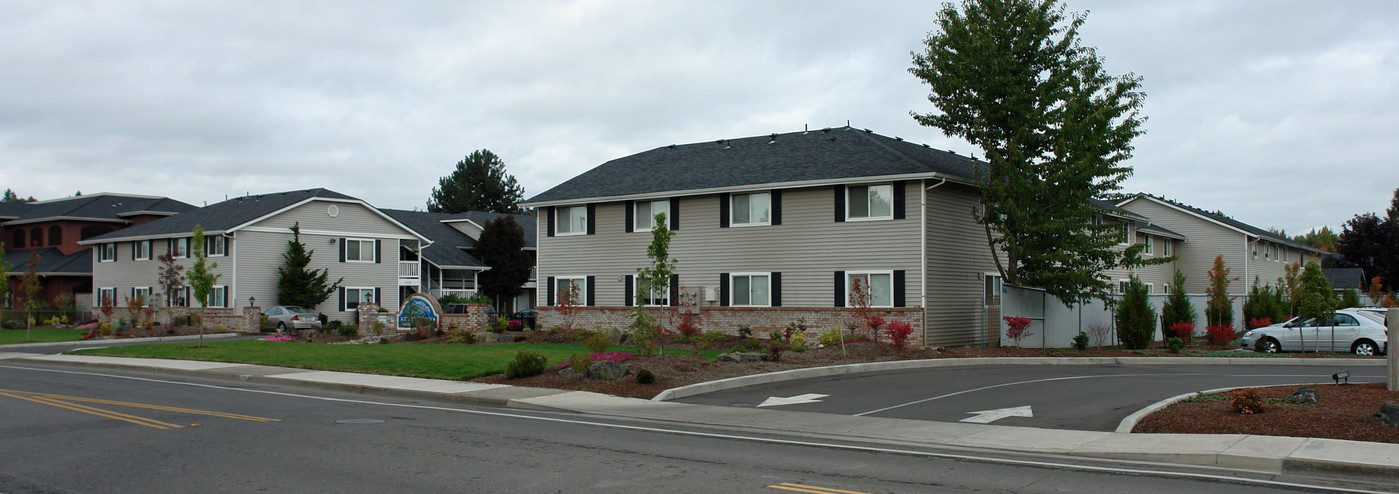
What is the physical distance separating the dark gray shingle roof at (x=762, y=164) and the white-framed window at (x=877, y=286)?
312 cm

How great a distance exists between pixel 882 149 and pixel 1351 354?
49.2 ft

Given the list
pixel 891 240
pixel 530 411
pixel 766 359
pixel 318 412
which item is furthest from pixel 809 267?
pixel 318 412

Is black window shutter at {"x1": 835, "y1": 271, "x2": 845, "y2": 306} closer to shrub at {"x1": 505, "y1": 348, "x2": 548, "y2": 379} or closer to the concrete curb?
the concrete curb

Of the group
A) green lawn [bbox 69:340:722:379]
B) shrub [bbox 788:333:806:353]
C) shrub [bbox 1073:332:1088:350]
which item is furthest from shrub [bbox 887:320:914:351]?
shrub [bbox 1073:332:1088:350]

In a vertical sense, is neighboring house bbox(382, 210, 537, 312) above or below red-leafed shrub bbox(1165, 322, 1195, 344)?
above

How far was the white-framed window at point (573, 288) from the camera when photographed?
36719mm

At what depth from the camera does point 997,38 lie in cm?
2909

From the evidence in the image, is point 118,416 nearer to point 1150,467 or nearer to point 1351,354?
point 1150,467

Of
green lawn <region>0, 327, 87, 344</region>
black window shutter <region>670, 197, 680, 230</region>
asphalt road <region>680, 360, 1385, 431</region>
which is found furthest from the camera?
green lawn <region>0, 327, 87, 344</region>

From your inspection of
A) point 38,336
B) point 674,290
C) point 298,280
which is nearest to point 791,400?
point 674,290

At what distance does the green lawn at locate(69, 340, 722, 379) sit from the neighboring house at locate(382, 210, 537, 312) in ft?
82.5

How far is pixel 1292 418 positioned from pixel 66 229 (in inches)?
2889

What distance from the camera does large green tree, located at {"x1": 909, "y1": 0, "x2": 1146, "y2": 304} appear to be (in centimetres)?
2820

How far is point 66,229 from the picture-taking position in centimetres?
6538
